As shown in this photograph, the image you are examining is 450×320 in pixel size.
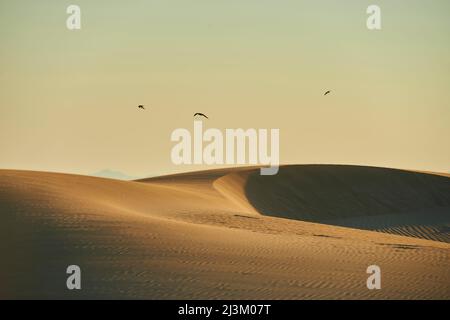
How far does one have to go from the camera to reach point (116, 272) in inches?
680

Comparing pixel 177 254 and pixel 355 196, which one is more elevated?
pixel 355 196

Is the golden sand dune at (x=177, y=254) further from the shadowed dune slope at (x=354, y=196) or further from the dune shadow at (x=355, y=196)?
the dune shadow at (x=355, y=196)

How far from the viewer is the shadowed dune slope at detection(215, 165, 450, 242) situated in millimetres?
48438

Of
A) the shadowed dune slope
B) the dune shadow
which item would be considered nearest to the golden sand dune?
the shadowed dune slope

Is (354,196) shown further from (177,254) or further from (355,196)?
(177,254)

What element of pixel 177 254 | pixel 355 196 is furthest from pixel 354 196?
pixel 177 254

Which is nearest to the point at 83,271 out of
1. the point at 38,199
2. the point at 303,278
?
the point at 303,278

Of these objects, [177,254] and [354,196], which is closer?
[177,254]

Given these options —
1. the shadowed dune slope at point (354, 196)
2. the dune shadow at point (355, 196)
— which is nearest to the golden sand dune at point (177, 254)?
the shadowed dune slope at point (354, 196)

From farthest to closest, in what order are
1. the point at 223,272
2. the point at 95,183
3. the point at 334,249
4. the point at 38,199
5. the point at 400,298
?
1. the point at 95,183
2. the point at 38,199
3. the point at 334,249
4. the point at 223,272
5. the point at 400,298

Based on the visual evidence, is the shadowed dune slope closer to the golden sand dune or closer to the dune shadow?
the dune shadow

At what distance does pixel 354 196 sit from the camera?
5600 cm
